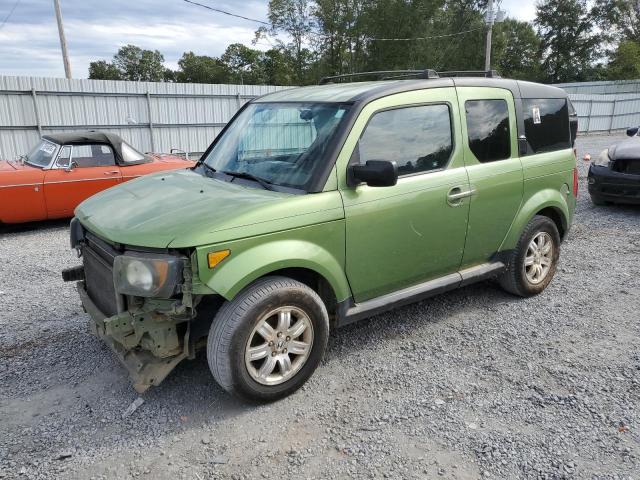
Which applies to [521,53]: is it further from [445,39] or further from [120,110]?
[120,110]

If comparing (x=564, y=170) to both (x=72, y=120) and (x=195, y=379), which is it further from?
(x=72, y=120)

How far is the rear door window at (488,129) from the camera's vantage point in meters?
4.11

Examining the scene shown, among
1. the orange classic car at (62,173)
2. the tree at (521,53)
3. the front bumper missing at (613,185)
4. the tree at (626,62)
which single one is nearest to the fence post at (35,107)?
the orange classic car at (62,173)

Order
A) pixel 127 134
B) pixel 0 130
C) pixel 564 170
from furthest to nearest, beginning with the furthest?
1. pixel 127 134
2. pixel 0 130
3. pixel 564 170

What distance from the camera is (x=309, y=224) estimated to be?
10.5ft

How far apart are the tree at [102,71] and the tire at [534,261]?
259ft

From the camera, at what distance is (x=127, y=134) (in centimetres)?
1470

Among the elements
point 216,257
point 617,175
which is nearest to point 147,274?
point 216,257

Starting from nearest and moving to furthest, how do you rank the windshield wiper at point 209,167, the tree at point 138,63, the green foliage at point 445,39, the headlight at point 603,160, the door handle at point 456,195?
the door handle at point 456,195 → the windshield wiper at point 209,167 → the headlight at point 603,160 → the green foliage at point 445,39 → the tree at point 138,63

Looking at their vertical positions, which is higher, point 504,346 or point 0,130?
point 0,130

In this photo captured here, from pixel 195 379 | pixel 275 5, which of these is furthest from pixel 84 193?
pixel 275 5

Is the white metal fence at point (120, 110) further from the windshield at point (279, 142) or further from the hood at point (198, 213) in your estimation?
the hood at point (198, 213)

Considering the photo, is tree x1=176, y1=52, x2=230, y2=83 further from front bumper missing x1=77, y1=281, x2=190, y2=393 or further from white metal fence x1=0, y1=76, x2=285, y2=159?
front bumper missing x1=77, y1=281, x2=190, y2=393

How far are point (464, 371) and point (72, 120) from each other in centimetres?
1335
